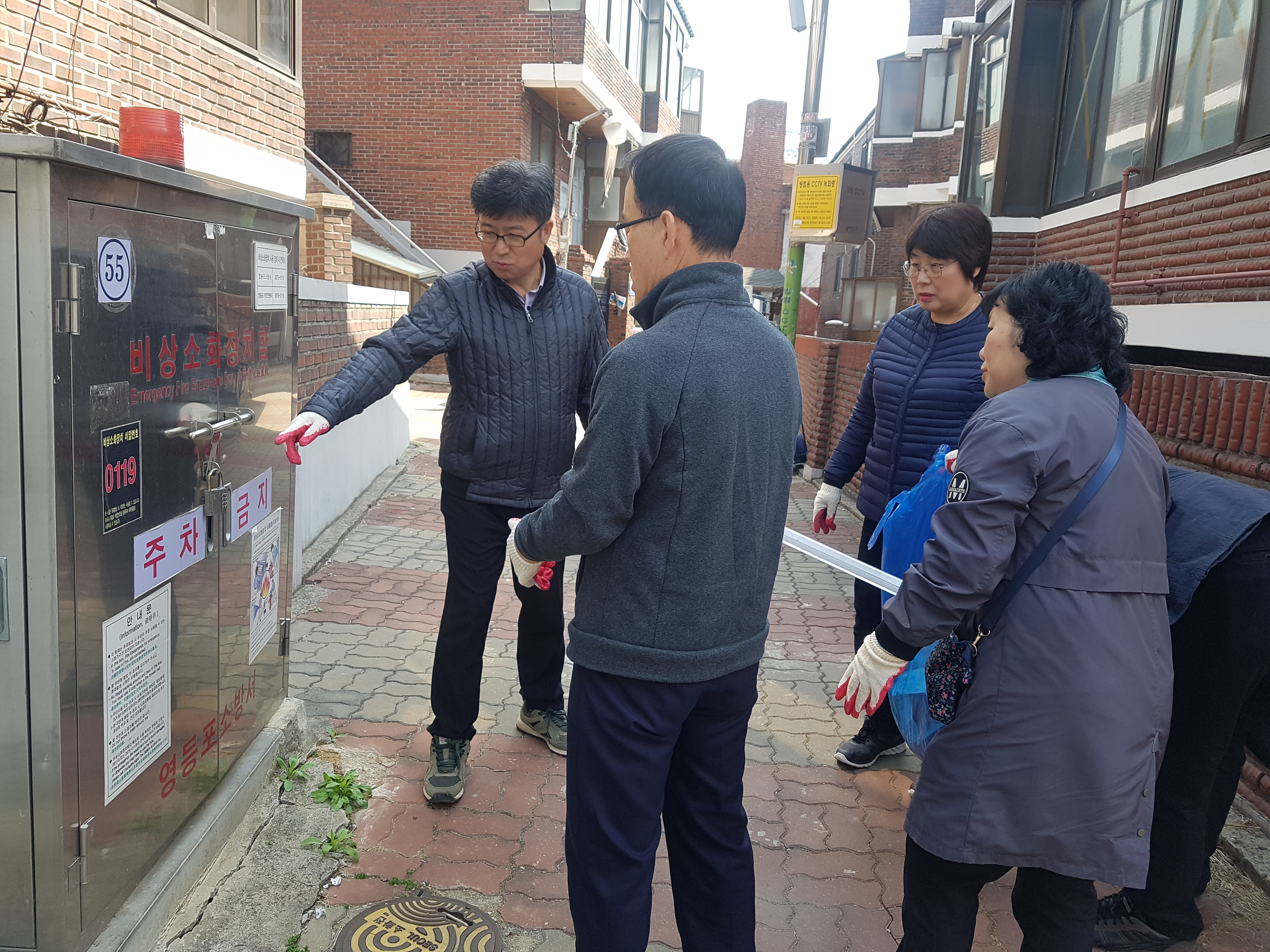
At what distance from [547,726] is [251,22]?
20.4 ft

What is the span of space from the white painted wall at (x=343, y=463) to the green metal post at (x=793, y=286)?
6604 mm

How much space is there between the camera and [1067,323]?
2006 mm

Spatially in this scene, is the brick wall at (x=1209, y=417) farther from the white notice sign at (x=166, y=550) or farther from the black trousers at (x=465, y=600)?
the white notice sign at (x=166, y=550)

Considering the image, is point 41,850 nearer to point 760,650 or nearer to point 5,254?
point 5,254

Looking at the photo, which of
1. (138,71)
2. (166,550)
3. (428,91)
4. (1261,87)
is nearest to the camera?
(166,550)

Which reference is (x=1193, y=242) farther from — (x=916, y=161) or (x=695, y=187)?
(x=916, y=161)

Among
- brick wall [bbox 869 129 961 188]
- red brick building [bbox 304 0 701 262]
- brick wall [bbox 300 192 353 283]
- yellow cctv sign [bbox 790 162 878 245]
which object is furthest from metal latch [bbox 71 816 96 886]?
brick wall [bbox 869 129 961 188]

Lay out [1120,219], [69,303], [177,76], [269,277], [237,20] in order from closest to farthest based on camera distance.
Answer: [69,303] < [269,277] < [1120,219] < [177,76] < [237,20]

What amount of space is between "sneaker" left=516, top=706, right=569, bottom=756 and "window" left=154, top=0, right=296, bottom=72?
5.20 meters

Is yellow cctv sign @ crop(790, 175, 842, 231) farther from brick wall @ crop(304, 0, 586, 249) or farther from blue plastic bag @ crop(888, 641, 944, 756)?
blue plastic bag @ crop(888, 641, 944, 756)

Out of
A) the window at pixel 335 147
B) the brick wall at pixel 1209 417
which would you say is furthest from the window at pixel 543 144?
the brick wall at pixel 1209 417

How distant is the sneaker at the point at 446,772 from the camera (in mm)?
3207

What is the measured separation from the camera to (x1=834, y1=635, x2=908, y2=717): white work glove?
215 centimetres

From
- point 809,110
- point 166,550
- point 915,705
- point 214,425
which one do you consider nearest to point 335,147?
point 809,110
